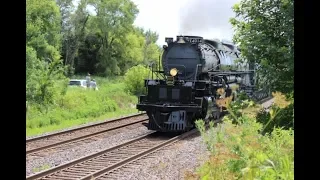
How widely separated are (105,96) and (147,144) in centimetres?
1554

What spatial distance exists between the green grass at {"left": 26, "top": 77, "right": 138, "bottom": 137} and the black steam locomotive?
4.66 meters

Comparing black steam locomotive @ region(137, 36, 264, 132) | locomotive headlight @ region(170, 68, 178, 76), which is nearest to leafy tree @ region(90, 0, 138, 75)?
black steam locomotive @ region(137, 36, 264, 132)

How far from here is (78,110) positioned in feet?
71.7

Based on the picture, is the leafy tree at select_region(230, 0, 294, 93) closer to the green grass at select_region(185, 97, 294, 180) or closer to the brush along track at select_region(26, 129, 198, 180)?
the green grass at select_region(185, 97, 294, 180)

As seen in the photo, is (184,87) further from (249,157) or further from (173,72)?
(249,157)

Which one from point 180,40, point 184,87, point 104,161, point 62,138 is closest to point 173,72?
point 184,87

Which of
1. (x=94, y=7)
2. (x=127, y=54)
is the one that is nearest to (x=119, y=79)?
(x=127, y=54)

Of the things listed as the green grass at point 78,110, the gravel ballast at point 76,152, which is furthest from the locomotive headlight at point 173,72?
the green grass at point 78,110

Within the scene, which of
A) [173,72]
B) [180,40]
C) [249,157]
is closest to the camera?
[249,157]

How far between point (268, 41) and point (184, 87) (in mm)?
5382

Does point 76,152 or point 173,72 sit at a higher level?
point 173,72

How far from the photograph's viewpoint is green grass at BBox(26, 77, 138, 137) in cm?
1755

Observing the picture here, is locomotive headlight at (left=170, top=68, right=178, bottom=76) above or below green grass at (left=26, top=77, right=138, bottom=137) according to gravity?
above
